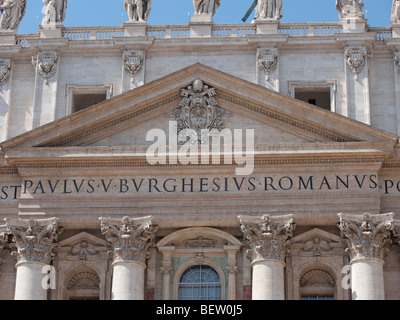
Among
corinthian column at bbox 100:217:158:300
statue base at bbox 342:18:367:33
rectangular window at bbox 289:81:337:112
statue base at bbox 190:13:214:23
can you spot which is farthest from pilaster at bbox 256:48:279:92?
corinthian column at bbox 100:217:158:300

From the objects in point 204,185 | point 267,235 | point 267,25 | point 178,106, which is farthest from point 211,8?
point 267,235

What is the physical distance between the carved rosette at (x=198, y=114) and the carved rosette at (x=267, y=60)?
10.2 feet

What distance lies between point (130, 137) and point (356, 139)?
26.5ft

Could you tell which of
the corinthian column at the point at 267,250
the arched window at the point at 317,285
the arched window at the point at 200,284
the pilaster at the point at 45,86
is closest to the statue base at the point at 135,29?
the pilaster at the point at 45,86

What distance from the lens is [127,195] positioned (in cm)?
4656

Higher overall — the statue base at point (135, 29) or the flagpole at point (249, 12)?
the flagpole at point (249, 12)

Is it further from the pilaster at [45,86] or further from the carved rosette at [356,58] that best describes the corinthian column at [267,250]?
the pilaster at [45,86]

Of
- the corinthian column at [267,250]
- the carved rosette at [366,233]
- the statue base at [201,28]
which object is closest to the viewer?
the corinthian column at [267,250]

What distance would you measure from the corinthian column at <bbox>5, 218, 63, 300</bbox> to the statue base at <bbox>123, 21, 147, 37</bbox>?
29.0 feet

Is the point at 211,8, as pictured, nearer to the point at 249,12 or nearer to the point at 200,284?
the point at 249,12

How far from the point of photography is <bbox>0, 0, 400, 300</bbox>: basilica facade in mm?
45531

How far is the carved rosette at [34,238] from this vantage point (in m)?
45.8

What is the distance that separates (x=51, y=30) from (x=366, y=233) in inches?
593

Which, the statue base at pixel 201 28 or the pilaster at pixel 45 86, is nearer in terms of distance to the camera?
the pilaster at pixel 45 86
